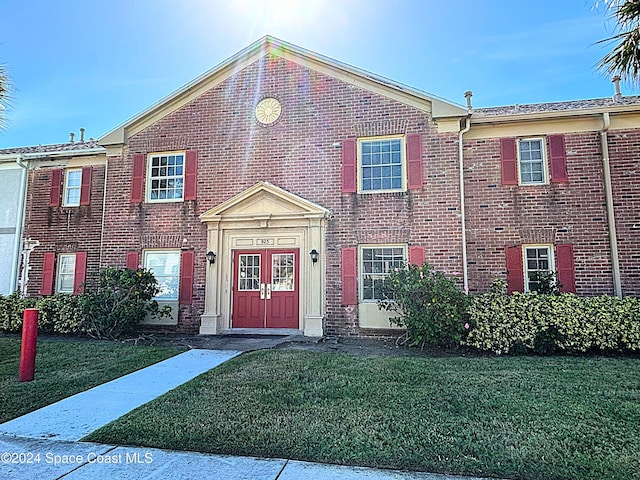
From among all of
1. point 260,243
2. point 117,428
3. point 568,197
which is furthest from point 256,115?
point 117,428

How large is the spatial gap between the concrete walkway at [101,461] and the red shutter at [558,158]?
356 inches

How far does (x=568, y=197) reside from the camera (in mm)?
10047

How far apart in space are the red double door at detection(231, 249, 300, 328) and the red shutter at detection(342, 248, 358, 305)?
1236mm

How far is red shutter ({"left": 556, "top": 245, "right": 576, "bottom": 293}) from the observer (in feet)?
31.7

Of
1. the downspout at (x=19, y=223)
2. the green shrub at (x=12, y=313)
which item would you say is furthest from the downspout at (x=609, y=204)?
the downspout at (x=19, y=223)

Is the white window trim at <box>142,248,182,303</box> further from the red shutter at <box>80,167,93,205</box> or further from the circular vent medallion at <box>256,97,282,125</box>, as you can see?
the circular vent medallion at <box>256,97,282,125</box>

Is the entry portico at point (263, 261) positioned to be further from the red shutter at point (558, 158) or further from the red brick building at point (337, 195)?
the red shutter at point (558, 158)

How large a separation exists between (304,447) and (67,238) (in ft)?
38.5

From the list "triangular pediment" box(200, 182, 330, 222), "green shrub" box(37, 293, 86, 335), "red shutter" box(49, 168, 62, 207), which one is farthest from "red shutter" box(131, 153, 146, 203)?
"green shrub" box(37, 293, 86, 335)

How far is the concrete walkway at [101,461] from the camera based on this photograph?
3.22 m

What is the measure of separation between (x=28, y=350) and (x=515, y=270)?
9829mm

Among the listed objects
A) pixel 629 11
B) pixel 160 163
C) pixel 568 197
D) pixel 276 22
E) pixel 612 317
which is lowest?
pixel 612 317

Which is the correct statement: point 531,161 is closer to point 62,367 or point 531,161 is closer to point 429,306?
point 429,306

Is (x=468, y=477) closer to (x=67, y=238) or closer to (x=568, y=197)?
(x=568, y=197)
